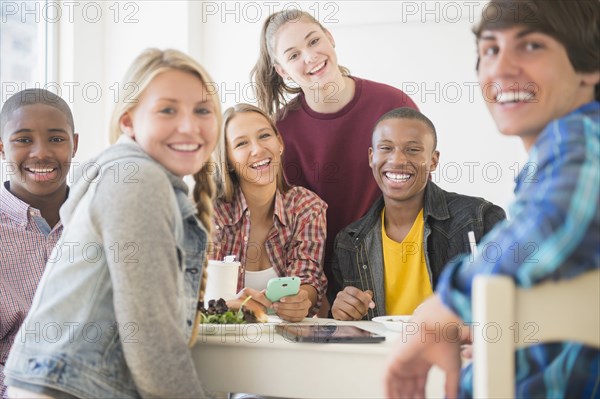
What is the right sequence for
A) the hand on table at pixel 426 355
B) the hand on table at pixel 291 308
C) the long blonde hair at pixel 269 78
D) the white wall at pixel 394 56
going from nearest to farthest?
the hand on table at pixel 426 355 < the hand on table at pixel 291 308 < the long blonde hair at pixel 269 78 < the white wall at pixel 394 56

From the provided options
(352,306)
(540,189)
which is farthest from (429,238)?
(540,189)

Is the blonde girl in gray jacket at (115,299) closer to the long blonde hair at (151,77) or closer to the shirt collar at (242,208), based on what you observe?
the long blonde hair at (151,77)

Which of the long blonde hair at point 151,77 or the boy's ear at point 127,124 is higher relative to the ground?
the long blonde hair at point 151,77

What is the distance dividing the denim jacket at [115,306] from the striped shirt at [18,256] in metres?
0.56

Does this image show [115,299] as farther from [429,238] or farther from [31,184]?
[429,238]

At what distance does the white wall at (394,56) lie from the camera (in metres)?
3.55

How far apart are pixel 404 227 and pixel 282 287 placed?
54cm

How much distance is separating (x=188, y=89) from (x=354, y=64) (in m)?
2.57

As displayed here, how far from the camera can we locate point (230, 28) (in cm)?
391

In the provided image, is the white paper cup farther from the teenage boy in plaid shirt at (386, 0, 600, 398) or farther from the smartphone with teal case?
the teenage boy in plaid shirt at (386, 0, 600, 398)

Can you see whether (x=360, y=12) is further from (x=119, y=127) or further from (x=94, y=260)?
(x=94, y=260)

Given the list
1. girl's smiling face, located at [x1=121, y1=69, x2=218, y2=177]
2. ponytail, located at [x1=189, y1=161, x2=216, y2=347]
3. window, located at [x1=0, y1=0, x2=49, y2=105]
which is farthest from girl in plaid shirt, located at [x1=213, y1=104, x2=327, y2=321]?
→ window, located at [x1=0, y1=0, x2=49, y2=105]

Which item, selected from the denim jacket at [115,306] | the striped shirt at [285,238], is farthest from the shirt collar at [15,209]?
the denim jacket at [115,306]

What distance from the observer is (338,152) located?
230 cm
